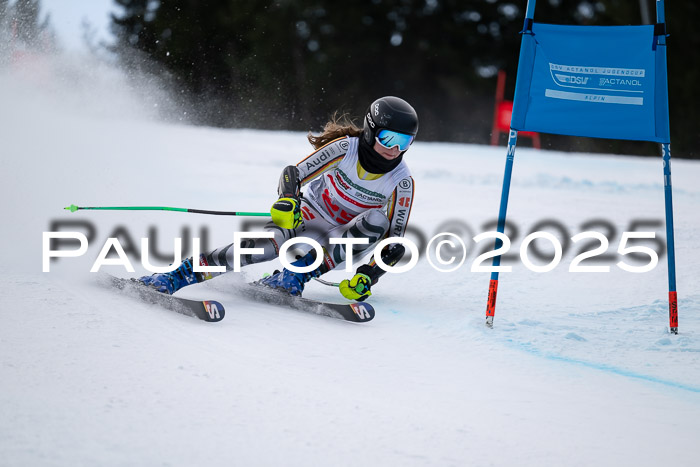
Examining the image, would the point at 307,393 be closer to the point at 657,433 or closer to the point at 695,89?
the point at 657,433

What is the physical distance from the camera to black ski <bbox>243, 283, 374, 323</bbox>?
3.84 meters

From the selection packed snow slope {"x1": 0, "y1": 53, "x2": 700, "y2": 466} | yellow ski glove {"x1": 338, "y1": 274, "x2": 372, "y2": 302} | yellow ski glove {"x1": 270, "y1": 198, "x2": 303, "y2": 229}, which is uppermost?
yellow ski glove {"x1": 270, "y1": 198, "x2": 303, "y2": 229}

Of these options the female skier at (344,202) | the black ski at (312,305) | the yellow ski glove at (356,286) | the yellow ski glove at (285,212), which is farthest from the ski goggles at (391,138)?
the black ski at (312,305)

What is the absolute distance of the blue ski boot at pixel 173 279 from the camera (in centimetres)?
394

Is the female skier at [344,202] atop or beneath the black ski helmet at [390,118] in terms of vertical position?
beneath

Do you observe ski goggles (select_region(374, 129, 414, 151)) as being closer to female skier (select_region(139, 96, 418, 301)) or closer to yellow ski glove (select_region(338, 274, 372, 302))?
female skier (select_region(139, 96, 418, 301))

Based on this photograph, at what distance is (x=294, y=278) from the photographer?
425 centimetres

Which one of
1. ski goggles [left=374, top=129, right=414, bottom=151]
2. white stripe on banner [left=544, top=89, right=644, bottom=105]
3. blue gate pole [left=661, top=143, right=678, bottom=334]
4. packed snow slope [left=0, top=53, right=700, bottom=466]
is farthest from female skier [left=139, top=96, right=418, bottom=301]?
blue gate pole [left=661, top=143, right=678, bottom=334]

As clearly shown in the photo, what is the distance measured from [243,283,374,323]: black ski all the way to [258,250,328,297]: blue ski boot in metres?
0.03

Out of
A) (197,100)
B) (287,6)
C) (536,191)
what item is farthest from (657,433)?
(287,6)

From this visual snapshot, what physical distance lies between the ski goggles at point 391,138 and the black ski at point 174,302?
1.24 metres

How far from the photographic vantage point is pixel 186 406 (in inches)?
98.7

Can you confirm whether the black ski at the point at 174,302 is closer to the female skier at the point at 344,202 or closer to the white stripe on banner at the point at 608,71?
the female skier at the point at 344,202

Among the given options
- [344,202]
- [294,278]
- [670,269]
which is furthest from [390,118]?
[670,269]
